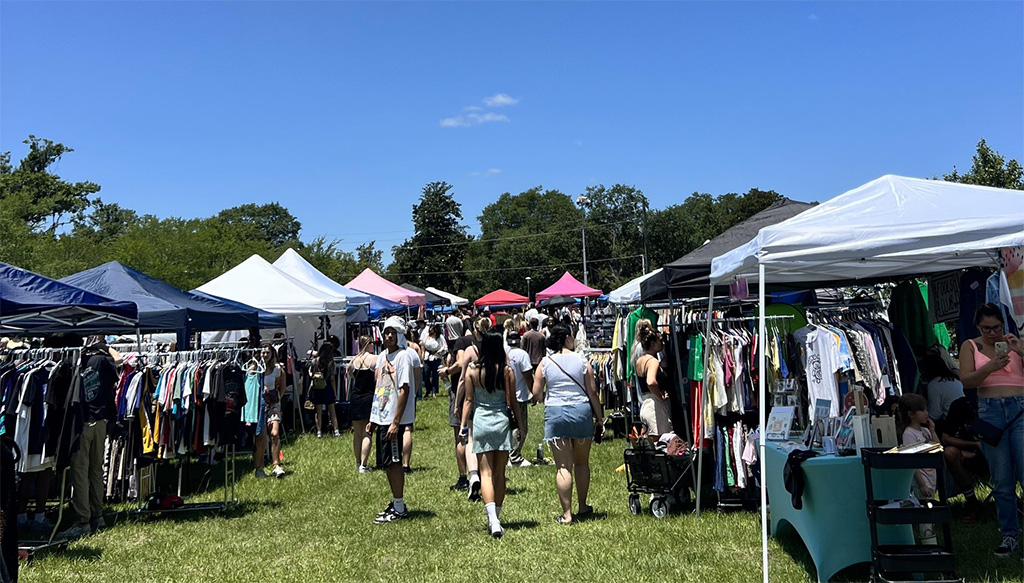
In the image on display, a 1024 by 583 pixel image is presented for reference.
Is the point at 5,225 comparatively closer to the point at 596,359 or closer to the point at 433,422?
the point at 433,422

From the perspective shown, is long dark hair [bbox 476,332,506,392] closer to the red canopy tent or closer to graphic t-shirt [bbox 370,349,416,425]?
graphic t-shirt [bbox 370,349,416,425]

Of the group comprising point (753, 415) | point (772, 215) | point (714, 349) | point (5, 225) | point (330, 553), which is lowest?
point (330, 553)

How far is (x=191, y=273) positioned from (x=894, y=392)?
33.8 meters

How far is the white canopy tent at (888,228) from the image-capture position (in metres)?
4.73

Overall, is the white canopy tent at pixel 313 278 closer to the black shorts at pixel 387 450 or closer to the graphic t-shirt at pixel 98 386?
the graphic t-shirt at pixel 98 386

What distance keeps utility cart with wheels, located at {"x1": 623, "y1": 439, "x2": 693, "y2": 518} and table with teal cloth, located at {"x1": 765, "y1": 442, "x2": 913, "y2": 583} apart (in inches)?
77.6

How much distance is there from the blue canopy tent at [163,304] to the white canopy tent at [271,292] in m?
2.23

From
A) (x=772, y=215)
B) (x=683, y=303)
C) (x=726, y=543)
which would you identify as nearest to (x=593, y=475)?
(x=683, y=303)

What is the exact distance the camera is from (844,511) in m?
4.89

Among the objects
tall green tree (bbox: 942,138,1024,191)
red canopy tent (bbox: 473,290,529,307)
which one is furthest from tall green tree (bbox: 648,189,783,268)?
tall green tree (bbox: 942,138,1024,191)

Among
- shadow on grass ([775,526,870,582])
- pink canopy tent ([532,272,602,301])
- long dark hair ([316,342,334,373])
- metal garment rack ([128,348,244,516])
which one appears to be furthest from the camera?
pink canopy tent ([532,272,602,301])

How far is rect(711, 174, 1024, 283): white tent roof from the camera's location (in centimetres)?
474

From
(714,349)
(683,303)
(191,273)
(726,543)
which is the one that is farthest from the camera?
(191,273)

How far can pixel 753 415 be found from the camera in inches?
275
